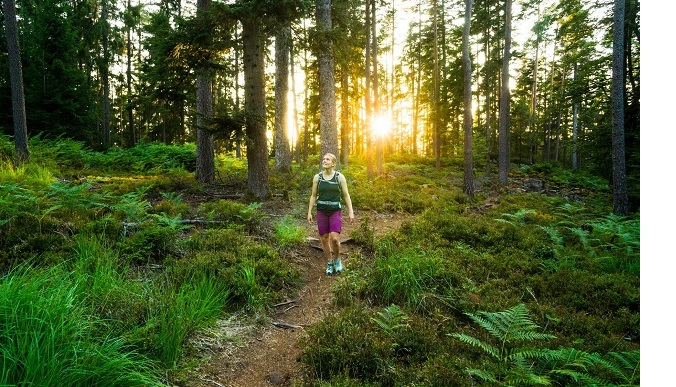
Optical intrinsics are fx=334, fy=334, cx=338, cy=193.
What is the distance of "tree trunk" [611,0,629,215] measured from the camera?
8.94 metres

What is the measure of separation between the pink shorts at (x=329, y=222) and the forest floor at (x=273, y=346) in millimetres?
727

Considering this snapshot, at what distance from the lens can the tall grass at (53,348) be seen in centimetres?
210

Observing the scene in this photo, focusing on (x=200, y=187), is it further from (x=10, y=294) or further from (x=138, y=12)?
(x=138, y=12)

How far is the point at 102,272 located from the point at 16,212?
8.26 ft

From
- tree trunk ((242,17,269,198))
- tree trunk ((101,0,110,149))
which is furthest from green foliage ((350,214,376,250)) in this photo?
tree trunk ((101,0,110,149))

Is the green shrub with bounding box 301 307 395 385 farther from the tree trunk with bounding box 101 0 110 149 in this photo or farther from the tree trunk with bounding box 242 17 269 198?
the tree trunk with bounding box 101 0 110 149

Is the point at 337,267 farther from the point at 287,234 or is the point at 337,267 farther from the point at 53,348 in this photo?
the point at 53,348

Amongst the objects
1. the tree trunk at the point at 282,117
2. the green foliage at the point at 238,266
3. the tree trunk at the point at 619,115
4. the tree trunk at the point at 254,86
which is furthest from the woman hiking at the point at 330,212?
the tree trunk at the point at 282,117

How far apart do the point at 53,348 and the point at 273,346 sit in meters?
2.04

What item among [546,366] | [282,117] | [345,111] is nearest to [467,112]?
[282,117]

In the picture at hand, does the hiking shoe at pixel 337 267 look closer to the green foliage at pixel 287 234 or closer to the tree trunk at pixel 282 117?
the green foliage at pixel 287 234

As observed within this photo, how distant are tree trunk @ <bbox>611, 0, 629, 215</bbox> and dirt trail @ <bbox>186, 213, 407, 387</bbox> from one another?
9307mm

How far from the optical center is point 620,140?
31.2 ft
